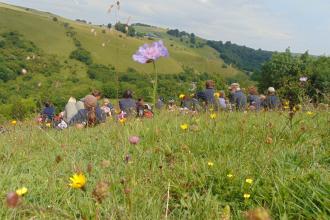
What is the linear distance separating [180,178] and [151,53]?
2.43ft

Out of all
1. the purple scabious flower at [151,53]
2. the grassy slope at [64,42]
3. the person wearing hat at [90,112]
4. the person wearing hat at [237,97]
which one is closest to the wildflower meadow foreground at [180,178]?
the purple scabious flower at [151,53]

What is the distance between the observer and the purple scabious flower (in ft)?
7.49

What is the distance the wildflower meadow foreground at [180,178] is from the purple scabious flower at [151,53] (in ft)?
1.49

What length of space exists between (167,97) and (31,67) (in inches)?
130

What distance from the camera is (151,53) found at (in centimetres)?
233

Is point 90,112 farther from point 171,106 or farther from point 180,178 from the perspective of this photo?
point 180,178

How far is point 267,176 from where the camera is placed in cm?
216

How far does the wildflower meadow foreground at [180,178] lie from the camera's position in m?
1.79

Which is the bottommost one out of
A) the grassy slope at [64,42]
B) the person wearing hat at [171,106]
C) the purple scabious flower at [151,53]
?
the grassy slope at [64,42]

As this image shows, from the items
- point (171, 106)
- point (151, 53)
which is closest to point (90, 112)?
point (171, 106)

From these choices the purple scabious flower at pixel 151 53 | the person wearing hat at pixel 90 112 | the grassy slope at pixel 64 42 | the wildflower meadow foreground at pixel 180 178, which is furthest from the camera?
the grassy slope at pixel 64 42

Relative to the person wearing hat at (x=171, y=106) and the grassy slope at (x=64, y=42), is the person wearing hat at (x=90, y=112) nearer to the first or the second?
the person wearing hat at (x=171, y=106)

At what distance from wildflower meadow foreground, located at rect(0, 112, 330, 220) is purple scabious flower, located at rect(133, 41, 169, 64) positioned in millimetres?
455

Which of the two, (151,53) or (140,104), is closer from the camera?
(151,53)
